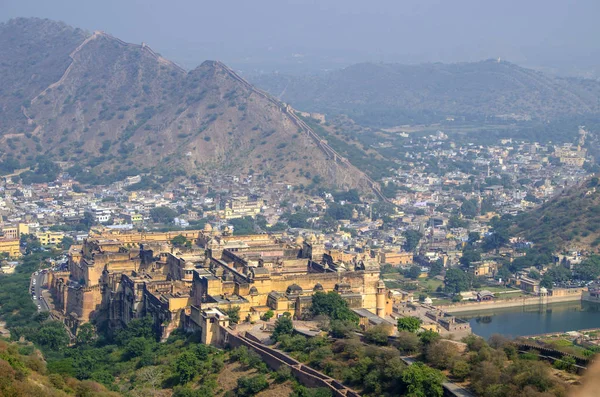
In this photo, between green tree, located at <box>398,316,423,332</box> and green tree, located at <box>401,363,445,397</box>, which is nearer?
green tree, located at <box>401,363,445,397</box>

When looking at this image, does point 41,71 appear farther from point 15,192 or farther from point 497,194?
point 497,194

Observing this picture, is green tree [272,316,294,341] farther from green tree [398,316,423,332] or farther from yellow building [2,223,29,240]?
yellow building [2,223,29,240]

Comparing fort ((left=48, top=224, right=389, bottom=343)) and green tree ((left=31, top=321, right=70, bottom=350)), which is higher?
fort ((left=48, top=224, right=389, bottom=343))

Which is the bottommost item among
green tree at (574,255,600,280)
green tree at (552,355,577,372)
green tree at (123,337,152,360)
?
green tree at (123,337,152,360)

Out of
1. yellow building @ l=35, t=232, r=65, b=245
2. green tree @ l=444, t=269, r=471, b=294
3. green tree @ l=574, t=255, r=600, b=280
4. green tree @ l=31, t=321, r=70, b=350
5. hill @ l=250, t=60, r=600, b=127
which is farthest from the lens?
hill @ l=250, t=60, r=600, b=127

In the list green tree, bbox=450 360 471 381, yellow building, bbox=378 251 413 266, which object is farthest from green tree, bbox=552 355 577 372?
yellow building, bbox=378 251 413 266

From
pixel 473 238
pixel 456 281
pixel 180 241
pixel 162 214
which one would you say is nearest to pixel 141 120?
pixel 162 214

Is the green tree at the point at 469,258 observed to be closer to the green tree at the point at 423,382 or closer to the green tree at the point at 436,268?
the green tree at the point at 436,268
